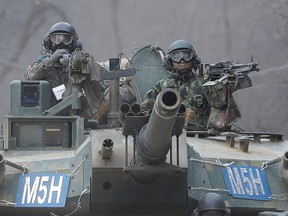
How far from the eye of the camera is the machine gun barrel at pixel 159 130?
33.1ft

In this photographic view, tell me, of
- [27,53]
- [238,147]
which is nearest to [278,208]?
[238,147]

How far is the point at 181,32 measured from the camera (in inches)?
946

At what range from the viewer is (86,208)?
39.3ft

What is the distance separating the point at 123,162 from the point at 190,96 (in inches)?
155

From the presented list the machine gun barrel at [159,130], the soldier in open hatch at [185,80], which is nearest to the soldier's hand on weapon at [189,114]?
the soldier in open hatch at [185,80]

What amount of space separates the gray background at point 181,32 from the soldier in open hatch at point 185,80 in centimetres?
754

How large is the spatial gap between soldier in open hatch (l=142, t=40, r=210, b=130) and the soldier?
132 inches

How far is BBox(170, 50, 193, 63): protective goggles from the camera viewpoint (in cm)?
1577

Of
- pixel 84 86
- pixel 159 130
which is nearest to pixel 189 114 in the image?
pixel 84 86

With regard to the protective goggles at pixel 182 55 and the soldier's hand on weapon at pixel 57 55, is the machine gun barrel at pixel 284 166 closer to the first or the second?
the protective goggles at pixel 182 55

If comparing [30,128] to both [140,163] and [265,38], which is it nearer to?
[140,163]

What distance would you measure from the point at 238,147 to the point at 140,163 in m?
2.80

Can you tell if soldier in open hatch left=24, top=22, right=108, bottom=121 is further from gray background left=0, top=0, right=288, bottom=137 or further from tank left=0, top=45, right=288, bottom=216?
gray background left=0, top=0, right=288, bottom=137

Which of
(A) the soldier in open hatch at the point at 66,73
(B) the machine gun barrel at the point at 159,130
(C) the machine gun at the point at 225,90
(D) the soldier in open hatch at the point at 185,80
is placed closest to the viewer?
(B) the machine gun barrel at the point at 159,130
